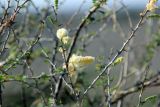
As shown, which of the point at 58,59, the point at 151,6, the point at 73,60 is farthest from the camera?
the point at 58,59

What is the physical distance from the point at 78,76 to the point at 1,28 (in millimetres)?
2398

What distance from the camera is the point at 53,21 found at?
8.26 ft

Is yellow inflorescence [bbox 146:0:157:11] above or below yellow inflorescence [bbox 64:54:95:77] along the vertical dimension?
above

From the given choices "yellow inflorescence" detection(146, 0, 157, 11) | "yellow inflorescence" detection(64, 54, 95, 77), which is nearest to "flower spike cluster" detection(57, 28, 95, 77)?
"yellow inflorescence" detection(64, 54, 95, 77)

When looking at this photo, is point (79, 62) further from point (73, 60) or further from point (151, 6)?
point (151, 6)

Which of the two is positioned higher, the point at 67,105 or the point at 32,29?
the point at 32,29

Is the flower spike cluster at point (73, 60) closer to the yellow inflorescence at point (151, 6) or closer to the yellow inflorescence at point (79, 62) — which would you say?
the yellow inflorescence at point (79, 62)

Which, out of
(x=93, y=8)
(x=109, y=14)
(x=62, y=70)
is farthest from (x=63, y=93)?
(x=62, y=70)

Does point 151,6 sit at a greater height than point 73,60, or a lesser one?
greater

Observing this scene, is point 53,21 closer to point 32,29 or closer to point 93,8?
point 93,8

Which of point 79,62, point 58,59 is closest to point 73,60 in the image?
point 79,62

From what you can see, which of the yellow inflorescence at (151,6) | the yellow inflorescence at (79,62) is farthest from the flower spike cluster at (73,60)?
the yellow inflorescence at (151,6)

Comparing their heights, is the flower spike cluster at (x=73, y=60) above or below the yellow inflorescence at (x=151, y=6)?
below

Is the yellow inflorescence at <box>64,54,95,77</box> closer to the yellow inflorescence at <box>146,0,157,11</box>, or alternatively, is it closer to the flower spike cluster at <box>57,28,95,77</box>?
the flower spike cluster at <box>57,28,95,77</box>
